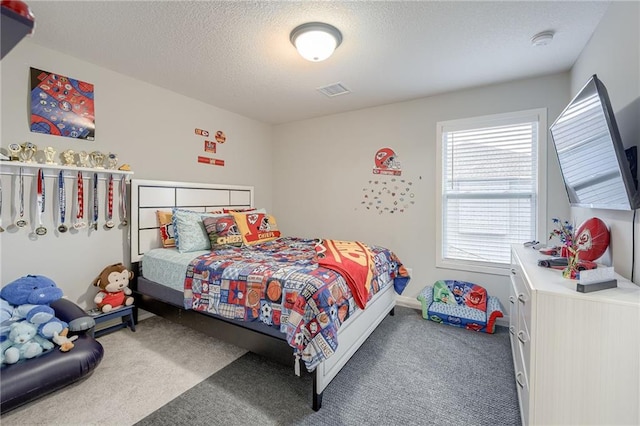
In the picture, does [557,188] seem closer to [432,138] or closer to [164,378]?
[432,138]

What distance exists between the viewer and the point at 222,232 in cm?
287

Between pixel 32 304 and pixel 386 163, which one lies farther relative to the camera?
pixel 386 163

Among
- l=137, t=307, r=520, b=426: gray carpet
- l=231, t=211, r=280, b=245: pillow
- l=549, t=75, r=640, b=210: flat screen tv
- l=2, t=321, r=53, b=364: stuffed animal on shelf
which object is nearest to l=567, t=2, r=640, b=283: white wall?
l=549, t=75, r=640, b=210: flat screen tv

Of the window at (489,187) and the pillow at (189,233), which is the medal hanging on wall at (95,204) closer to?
the pillow at (189,233)

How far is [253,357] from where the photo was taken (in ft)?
7.44

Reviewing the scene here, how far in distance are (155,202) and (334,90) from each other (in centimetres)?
231

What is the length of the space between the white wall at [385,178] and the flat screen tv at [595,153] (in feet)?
3.69

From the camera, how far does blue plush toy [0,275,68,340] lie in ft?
6.00

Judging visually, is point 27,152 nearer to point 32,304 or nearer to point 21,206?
point 21,206

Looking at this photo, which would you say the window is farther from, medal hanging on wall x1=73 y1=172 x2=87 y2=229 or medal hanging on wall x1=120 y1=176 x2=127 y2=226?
medal hanging on wall x1=73 y1=172 x2=87 y2=229

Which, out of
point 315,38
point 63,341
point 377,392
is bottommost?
point 377,392

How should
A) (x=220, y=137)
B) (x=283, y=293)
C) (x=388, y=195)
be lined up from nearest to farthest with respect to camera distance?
1. (x=283, y=293)
2. (x=388, y=195)
3. (x=220, y=137)

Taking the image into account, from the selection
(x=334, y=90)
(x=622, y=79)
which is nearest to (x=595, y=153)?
(x=622, y=79)

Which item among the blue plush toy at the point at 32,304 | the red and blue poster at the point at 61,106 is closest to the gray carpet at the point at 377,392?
the blue plush toy at the point at 32,304
